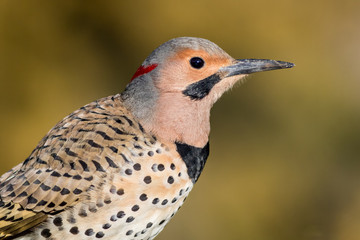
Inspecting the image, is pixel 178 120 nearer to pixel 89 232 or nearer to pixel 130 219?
pixel 130 219

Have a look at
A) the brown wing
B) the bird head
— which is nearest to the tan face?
the bird head

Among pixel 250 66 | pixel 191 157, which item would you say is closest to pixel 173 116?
pixel 191 157

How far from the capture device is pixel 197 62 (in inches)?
103

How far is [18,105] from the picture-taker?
436 centimetres

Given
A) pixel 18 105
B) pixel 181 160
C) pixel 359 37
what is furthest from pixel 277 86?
pixel 181 160

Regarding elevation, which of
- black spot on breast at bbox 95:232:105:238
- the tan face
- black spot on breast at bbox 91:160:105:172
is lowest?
black spot on breast at bbox 95:232:105:238

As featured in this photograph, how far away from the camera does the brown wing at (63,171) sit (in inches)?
97.7

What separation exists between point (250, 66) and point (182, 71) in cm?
29

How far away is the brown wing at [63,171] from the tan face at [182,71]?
0.21 m

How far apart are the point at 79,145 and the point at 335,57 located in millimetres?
2632

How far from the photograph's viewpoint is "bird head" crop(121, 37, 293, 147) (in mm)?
2602

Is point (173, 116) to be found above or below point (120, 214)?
above

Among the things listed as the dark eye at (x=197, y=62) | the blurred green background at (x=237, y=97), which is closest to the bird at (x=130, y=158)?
the dark eye at (x=197, y=62)

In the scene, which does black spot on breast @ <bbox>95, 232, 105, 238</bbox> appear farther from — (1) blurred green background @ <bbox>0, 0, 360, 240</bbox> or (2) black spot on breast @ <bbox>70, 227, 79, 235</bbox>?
(1) blurred green background @ <bbox>0, 0, 360, 240</bbox>
